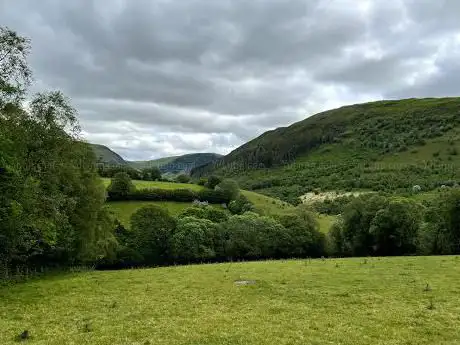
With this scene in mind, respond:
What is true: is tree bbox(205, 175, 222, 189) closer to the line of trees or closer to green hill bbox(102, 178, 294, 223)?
green hill bbox(102, 178, 294, 223)

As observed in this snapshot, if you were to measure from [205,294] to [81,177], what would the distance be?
28.7 metres

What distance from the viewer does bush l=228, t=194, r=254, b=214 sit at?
464ft

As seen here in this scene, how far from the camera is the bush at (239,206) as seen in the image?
14130cm

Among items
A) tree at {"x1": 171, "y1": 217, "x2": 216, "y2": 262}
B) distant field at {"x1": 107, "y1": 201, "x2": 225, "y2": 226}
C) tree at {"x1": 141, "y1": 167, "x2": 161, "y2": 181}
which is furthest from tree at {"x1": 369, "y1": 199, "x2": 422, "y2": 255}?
tree at {"x1": 141, "y1": 167, "x2": 161, "y2": 181}

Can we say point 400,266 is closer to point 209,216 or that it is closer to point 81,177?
point 81,177

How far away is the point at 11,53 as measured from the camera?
105ft

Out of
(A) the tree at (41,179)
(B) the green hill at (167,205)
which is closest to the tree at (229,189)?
(B) the green hill at (167,205)

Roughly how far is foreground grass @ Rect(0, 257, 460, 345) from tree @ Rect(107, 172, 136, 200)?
10068cm

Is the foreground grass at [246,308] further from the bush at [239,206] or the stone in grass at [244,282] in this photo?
the bush at [239,206]

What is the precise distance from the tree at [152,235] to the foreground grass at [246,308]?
205ft

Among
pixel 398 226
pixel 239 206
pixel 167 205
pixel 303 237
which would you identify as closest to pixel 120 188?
pixel 167 205

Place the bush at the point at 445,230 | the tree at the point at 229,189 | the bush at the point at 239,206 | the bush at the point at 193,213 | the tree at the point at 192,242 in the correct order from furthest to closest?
the tree at the point at 229,189 → the bush at the point at 239,206 → the bush at the point at 193,213 → the tree at the point at 192,242 → the bush at the point at 445,230

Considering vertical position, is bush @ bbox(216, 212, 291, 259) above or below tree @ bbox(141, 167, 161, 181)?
below

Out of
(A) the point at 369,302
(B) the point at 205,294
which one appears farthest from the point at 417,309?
(B) the point at 205,294
